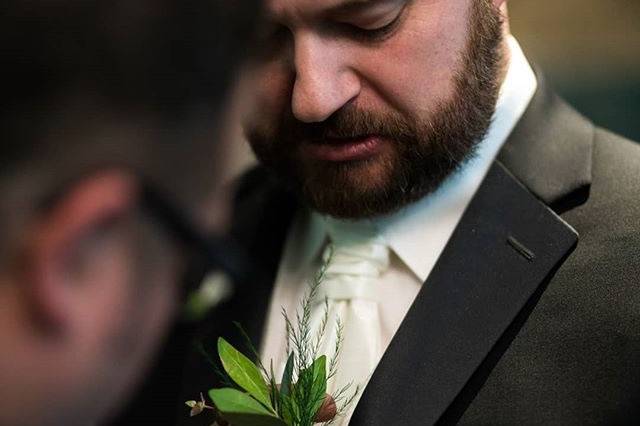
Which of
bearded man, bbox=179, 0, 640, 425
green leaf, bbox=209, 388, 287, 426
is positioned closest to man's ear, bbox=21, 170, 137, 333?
green leaf, bbox=209, 388, 287, 426

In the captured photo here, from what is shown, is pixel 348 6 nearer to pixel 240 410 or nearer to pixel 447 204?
pixel 447 204

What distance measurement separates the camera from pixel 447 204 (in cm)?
229

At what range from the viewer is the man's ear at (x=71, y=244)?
86 centimetres

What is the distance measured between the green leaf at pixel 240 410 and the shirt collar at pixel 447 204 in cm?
65

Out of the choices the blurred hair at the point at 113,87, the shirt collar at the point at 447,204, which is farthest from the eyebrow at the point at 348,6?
the blurred hair at the point at 113,87

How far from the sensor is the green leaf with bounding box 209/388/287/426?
5.43 ft

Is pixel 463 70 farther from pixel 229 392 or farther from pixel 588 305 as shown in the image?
pixel 229 392

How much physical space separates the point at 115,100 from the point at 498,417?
1.28 metres

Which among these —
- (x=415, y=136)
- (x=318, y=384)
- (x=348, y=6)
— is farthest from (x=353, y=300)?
(x=348, y=6)

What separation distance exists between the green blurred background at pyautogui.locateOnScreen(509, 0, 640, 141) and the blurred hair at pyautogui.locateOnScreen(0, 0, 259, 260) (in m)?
3.72

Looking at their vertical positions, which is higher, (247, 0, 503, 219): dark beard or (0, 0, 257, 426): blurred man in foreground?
(0, 0, 257, 426): blurred man in foreground

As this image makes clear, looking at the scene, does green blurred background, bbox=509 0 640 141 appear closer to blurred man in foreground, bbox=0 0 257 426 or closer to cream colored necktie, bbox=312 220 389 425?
cream colored necktie, bbox=312 220 389 425

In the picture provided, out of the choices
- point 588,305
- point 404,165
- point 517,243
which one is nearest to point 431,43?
point 404,165

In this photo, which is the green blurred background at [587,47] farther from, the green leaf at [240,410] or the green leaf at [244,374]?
the green leaf at [240,410]
